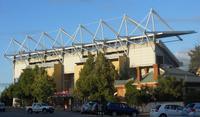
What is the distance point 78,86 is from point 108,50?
164ft

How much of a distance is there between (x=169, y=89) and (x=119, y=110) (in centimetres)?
1577

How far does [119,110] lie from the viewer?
59.8 meters

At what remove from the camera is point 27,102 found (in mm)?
132750

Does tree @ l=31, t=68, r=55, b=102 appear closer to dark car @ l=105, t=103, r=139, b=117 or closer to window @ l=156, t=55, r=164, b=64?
window @ l=156, t=55, r=164, b=64

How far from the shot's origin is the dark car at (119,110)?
59.5 m

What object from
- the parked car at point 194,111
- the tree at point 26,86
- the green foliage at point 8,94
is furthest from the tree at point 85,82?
the green foliage at point 8,94

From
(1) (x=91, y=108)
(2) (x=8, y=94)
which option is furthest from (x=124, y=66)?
(1) (x=91, y=108)

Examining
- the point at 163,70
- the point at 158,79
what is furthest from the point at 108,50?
the point at 158,79

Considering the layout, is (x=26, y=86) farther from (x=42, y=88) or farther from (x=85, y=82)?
(x=85, y=82)

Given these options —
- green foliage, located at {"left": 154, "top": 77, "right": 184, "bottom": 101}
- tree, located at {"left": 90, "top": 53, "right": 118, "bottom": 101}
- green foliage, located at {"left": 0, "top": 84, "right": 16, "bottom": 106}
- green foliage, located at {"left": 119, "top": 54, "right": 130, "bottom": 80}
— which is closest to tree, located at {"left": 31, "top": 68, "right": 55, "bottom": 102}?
green foliage, located at {"left": 119, "top": 54, "right": 130, "bottom": 80}

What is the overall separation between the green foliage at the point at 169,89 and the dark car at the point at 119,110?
47.1 feet

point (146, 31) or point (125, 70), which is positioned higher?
point (146, 31)

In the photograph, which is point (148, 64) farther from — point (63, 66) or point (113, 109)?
point (113, 109)

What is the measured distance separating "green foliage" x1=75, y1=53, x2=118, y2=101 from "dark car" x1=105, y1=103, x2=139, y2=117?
71.5 ft
